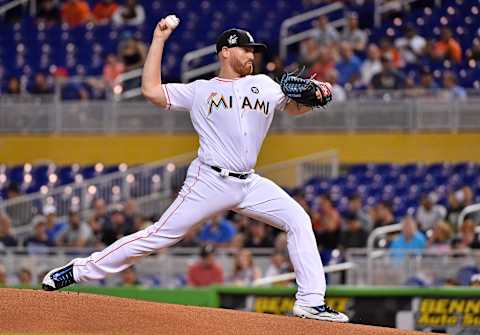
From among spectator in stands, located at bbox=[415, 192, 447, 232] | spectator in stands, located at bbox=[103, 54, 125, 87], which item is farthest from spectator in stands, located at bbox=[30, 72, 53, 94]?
spectator in stands, located at bbox=[415, 192, 447, 232]

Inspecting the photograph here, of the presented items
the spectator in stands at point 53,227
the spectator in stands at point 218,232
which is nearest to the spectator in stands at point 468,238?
the spectator in stands at point 218,232

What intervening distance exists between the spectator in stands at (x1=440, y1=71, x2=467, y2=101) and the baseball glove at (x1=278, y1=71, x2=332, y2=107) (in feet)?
35.9

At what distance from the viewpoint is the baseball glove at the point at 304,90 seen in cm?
952

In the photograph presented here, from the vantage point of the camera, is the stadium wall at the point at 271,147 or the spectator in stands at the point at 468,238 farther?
the stadium wall at the point at 271,147

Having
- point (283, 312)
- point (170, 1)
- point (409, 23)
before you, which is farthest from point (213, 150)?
point (170, 1)

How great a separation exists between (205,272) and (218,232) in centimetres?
187

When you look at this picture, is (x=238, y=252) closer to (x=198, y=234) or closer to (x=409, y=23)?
(x=198, y=234)

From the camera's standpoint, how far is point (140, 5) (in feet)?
80.1

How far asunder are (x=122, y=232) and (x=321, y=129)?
4.81 meters

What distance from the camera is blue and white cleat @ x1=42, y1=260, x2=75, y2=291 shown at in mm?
9859

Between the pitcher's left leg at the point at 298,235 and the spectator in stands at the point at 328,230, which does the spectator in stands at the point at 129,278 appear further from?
the pitcher's left leg at the point at 298,235

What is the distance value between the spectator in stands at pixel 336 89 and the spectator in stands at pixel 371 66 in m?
0.39

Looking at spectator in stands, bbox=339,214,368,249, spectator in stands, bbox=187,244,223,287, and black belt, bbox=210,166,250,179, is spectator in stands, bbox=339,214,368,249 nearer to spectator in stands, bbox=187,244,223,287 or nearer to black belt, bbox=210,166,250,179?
spectator in stands, bbox=187,244,223,287

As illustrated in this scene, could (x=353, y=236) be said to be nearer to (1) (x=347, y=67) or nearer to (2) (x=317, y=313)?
(1) (x=347, y=67)
